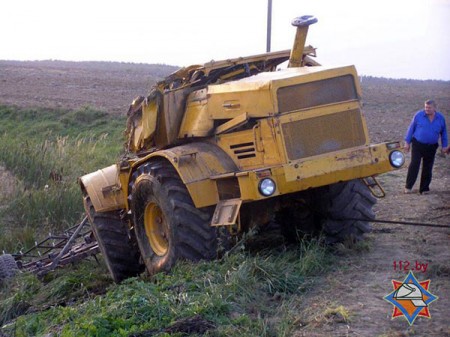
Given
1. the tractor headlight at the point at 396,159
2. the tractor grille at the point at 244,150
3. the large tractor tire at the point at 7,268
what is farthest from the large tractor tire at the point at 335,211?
the large tractor tire at the point at 7,268

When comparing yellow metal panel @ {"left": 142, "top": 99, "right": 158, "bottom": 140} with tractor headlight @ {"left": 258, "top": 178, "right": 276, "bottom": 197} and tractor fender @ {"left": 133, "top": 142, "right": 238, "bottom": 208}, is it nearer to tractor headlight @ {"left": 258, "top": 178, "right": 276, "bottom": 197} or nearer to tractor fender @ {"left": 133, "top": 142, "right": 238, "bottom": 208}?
tractor fender @ {"left": 133, "top": 142, "right": 238, "bottom": 208}

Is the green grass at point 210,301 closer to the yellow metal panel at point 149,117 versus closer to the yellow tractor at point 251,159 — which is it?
the yellow tractor at point 251,159

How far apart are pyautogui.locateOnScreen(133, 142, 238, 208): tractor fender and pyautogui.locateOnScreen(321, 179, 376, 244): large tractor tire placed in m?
1.26

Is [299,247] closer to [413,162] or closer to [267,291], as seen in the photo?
[267,291]

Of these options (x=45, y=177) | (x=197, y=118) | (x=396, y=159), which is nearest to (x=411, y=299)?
(x=396, y=159)

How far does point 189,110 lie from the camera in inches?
359

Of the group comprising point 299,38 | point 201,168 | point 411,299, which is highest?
point 299,38

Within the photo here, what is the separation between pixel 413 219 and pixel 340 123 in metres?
2.99

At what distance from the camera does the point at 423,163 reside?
43.5 feet

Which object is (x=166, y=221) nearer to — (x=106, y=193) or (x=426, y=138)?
(x=106, y=193)

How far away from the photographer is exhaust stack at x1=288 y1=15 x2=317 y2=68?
9.12 metres

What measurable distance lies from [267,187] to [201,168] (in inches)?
32.7

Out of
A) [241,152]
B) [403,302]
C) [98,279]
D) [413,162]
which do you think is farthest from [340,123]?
[413,162]

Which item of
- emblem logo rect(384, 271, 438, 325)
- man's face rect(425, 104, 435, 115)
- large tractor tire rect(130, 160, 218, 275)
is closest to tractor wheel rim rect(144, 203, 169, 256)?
large tractor tire rect(130, 160, 218, 275)
